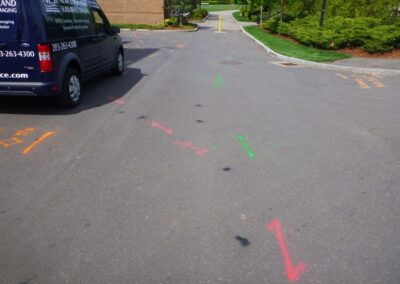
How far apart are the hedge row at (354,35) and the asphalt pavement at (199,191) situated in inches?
288

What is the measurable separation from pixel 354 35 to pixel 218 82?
8.12 meters

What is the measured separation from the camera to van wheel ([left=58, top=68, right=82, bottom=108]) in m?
6.52

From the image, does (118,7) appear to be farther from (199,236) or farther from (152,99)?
(199,236)

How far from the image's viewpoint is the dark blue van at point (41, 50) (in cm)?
574

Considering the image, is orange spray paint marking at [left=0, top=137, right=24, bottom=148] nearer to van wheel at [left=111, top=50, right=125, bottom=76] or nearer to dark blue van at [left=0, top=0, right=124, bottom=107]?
dark blue van at [left=0, top=0, right=124, bottom=107]

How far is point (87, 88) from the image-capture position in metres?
8.66

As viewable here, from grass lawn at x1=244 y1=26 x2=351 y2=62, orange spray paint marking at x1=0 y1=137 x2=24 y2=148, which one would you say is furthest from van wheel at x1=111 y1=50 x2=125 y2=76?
grass lawn at x1=244 y1=26 x2=351 y2=62

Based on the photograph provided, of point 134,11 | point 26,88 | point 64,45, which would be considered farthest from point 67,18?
point 134,11

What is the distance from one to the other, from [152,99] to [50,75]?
→ 2232mm

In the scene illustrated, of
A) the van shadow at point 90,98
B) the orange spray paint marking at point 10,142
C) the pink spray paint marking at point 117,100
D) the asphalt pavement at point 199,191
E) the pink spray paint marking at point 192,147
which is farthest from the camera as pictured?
the pink spray paint marking at point 117,100

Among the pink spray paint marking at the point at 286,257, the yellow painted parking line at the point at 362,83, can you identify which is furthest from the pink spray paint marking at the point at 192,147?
the yellow painted parking line at the point at 362,83

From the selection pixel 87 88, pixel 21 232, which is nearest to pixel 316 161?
pixel 21 232

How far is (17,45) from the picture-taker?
584 centimetres

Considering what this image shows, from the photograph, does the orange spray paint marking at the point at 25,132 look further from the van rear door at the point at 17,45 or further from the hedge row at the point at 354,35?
the hedge row at the point at 354,35
